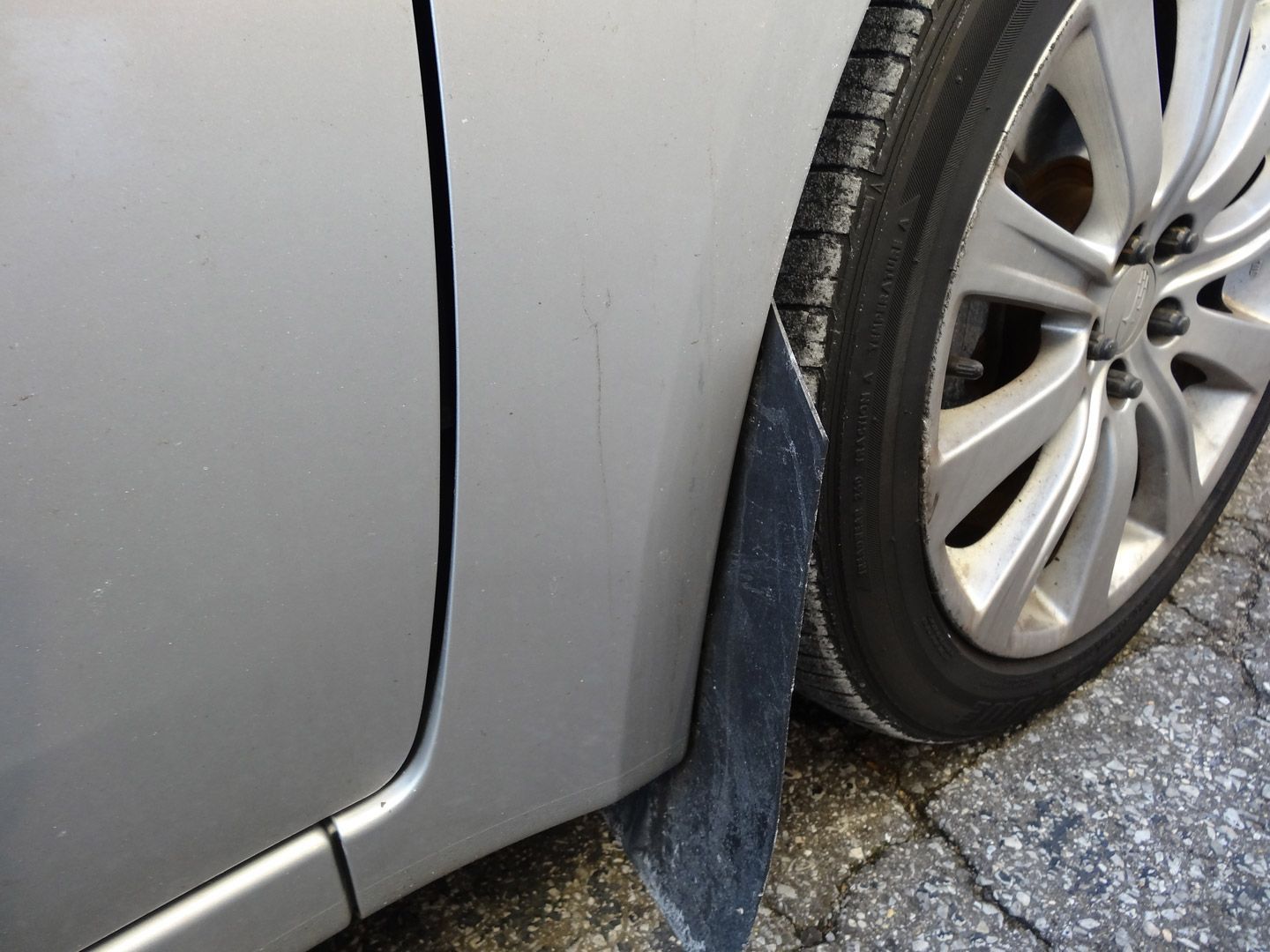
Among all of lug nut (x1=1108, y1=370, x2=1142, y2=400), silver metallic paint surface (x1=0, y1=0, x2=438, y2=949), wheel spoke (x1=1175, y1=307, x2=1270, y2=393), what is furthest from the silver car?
wheel spoke (x1=1175, y1=307, x2=1270, y2=393)

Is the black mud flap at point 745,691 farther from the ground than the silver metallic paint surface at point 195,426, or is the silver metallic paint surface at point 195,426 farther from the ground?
the silver metallic paint surface at point 195,426

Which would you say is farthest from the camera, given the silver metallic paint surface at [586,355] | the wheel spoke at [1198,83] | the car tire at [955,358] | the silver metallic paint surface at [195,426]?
the wheel spoke at [1198,83]

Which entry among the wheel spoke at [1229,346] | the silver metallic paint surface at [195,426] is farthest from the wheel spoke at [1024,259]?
the silver metallic paint surface at [195,426]

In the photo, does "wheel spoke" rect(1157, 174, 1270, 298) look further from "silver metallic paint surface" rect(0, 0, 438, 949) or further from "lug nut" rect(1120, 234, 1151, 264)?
"silver metallic paint surface" rect(0, 0, 438, 949)

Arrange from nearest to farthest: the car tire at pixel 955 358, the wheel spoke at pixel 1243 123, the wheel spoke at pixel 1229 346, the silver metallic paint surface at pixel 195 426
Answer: the silver metallic paint surface at pixel 195 426, the car tire at pixel 955 358, the wheel spoke at pixel 1243 123, the wheel spoke at pixel 1229 346

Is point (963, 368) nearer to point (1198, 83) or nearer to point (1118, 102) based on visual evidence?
point (1118, 102)

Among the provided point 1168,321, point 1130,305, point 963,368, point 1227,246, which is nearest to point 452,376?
point 963,368

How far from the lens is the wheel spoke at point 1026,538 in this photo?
1045mm

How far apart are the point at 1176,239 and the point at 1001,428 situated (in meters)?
0.34

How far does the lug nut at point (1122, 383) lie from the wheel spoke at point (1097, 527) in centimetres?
2

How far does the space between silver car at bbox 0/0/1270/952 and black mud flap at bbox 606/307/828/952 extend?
0.9 inches

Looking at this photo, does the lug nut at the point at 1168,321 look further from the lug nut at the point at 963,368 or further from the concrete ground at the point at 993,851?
the concrete ground at the point at 993,851

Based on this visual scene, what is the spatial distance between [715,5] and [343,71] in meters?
0.24

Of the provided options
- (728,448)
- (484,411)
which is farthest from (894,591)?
(484,411)
